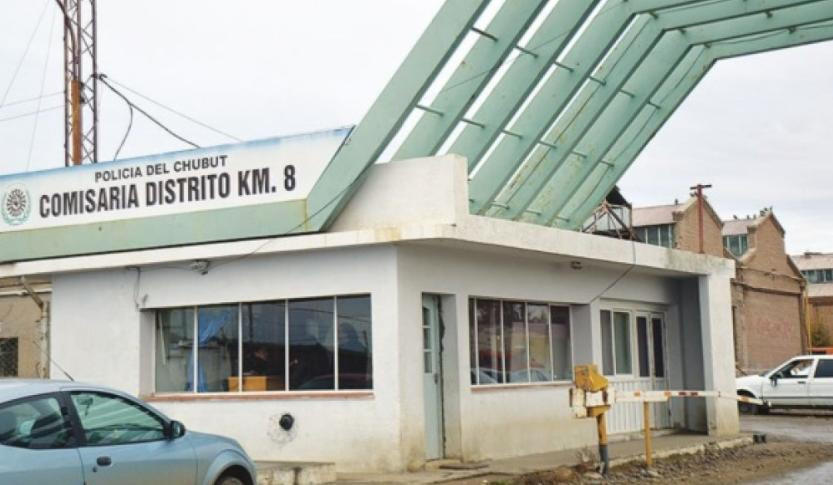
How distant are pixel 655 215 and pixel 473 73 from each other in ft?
102

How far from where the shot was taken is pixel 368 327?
15.3 metres

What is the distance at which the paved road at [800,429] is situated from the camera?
49.7 ft

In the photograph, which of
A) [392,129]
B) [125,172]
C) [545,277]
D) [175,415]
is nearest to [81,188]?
[125,172]

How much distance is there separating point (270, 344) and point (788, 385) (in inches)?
787

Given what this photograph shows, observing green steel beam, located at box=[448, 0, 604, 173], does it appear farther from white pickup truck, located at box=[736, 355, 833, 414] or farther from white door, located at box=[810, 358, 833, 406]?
white door, located at box=[810, 358, 833, 406]

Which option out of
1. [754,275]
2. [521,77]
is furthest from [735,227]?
[521,77]

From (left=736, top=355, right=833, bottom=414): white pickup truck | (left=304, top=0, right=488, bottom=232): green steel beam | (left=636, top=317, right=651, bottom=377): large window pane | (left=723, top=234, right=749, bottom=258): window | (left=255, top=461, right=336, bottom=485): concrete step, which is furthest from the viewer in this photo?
(left=723, top=234, right=749, bottom=258): window

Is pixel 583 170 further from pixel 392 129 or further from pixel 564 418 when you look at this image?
pixel 392 129

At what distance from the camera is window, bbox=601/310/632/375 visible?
20.7m

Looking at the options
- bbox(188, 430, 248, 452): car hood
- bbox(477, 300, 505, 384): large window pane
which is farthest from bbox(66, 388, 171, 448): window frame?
bbox(477, 300, 505, 384): large window pane

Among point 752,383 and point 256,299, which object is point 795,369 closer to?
point 752,383

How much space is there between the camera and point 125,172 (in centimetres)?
1741

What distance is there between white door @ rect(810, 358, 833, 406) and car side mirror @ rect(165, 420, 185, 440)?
2474cm

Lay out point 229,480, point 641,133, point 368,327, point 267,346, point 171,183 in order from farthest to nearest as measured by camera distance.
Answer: point 641,133 → point 171,183 → point 267,346 → point 368,327 → point 229,480
